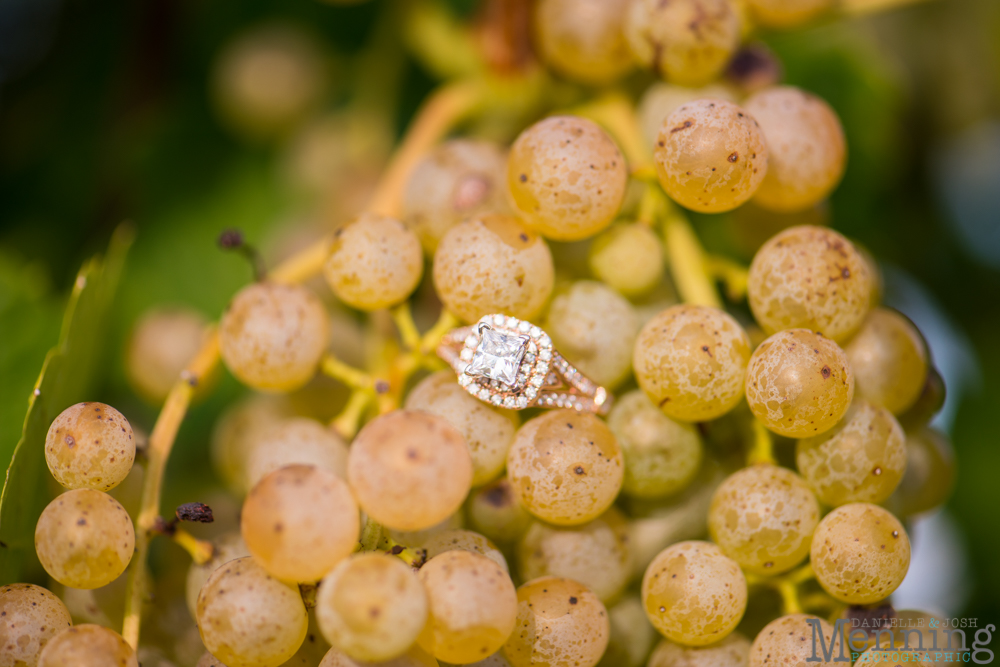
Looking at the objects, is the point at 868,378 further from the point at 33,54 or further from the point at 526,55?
the point at 33,54

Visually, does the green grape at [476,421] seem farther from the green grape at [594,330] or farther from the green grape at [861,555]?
the green grape at [861,555]

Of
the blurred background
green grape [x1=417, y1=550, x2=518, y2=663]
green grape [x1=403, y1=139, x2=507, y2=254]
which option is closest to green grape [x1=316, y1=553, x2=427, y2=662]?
green grape [x1=417, y1=550, x2=518, y2=663]

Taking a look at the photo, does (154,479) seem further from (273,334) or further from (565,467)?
(565,467)

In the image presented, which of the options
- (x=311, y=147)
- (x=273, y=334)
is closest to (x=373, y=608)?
(x=273, y=334)

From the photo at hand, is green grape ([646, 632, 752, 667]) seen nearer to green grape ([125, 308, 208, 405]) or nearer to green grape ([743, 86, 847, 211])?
green grape ([743, 86, 847, 211])

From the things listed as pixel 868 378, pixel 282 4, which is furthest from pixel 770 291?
pixel 282 4

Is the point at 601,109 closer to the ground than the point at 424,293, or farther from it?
farther from it
